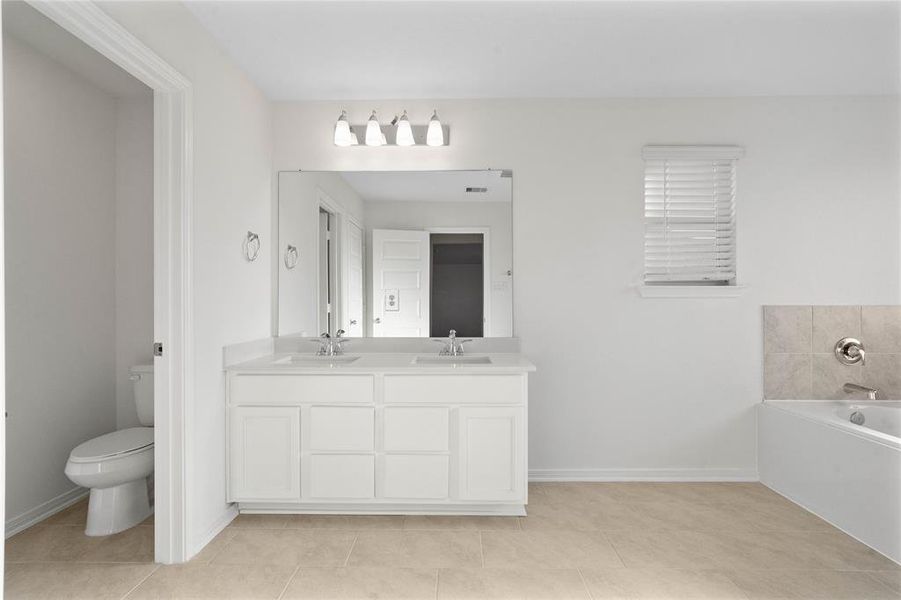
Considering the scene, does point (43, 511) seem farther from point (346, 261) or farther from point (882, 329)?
point (882, 329)

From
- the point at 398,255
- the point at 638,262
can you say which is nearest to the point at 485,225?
the point at 398,255

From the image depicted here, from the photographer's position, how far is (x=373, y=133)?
314cm

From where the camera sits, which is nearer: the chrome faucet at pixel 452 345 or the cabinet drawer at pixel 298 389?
the cabinet drawer at pixel 298 389

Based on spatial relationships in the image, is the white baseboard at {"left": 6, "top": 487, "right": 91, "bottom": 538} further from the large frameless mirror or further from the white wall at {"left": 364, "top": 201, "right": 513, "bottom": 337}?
the white wall at {"left": 364, "top": 201, "right": 513, "bottom": 337}

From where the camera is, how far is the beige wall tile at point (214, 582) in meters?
2.05

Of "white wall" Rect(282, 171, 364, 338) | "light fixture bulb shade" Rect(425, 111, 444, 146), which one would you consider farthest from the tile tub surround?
"white wall" Rect(282, 171, 364, 338)

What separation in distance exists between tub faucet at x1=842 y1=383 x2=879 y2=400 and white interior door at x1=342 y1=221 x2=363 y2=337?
292 centimetres

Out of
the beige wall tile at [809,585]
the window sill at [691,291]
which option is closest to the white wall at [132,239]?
the window sill at [691,291]

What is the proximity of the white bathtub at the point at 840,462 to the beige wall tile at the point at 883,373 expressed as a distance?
0.11 metres

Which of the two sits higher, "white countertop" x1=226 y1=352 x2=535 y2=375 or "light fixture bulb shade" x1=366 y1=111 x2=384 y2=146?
"light fixture bulb shade" x1=366 y1=111 x2=384 y2=146

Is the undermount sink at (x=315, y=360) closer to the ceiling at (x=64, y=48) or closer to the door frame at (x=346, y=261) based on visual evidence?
the door frame at (x=346, y=261)

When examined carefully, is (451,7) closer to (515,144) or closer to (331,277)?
(515,144)

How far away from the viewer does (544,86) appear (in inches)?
122

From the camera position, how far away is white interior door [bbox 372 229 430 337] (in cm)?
328
